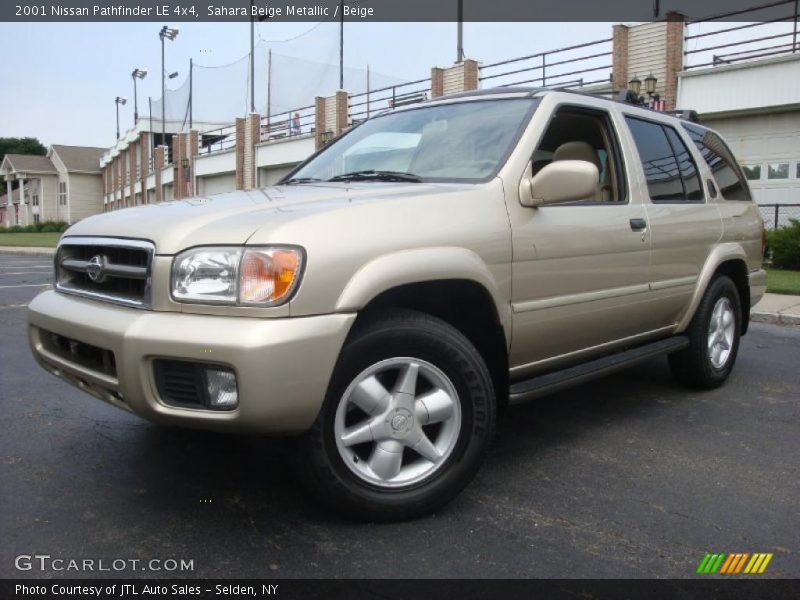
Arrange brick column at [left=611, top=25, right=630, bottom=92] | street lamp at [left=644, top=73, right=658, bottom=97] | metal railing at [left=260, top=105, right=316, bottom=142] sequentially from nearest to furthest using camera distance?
1. street lamp at [left=644, top=73, right=658, bottom=97]
2. brick column at [left=611, top=25, right=630, bottom=92]
3. metal railing at [left=260, top=105, right=316, bottom=142]

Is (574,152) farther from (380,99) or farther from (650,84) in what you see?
(380,99)

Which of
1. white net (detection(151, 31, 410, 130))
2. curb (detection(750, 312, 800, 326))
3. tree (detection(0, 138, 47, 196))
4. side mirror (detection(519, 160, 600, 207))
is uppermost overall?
tree (detection(0, 138, 47, 196))

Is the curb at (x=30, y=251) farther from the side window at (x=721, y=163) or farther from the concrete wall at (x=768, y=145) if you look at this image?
the side window at (x=721, y=163)

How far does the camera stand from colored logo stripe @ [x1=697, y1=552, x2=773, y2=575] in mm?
2479

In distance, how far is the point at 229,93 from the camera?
1512 inches

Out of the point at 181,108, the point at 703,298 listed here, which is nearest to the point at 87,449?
the point at 703,298

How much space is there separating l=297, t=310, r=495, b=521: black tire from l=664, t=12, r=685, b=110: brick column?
18353 mm

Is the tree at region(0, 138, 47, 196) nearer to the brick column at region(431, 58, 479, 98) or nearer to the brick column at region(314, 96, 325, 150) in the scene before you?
the brick column at region(314, 96, 325, 150)

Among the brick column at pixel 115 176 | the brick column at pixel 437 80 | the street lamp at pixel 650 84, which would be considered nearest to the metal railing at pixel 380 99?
the brick column at pixel 437 80

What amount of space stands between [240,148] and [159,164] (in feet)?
47.2

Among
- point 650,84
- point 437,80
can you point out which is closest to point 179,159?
point 437,80

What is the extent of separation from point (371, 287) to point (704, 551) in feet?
5.05

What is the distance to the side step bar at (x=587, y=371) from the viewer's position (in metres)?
3.25

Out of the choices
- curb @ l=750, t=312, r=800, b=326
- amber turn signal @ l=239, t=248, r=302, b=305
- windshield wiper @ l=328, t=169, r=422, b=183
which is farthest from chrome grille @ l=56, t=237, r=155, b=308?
curb @ l=750, t=312, r=800, b=326
